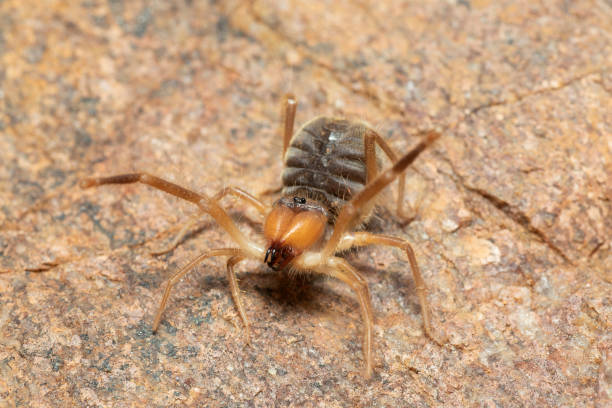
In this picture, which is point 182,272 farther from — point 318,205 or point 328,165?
point 328,165

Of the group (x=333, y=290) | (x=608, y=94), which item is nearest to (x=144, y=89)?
(x=333, y=290)

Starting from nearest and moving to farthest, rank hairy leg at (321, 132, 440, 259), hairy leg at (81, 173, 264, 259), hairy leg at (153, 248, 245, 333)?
hairy leg at (321, 132, 440, 259), hairy leg at (81, 173, 264, 259), hairy leg at (153, 248, 245, 333)

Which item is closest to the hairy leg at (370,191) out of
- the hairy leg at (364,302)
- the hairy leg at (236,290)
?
the hairy leg at (364,302)

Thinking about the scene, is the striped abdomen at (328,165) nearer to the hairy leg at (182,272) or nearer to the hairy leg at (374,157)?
the hairy leg at (374,157)

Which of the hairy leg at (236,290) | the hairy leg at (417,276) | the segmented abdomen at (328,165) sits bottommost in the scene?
the hairy leg at (236,290)

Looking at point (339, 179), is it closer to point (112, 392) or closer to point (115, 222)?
point (115, 222)

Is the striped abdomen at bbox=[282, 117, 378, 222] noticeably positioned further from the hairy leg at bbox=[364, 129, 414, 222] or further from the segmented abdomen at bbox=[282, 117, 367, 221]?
the hairy leg at bbox=[364, 129, 414, 222]

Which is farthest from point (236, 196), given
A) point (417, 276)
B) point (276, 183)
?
point (417, 276)

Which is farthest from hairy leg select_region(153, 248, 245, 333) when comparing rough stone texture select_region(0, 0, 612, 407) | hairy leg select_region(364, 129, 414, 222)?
hairy leg select_region(364, 129, 414, 222)
